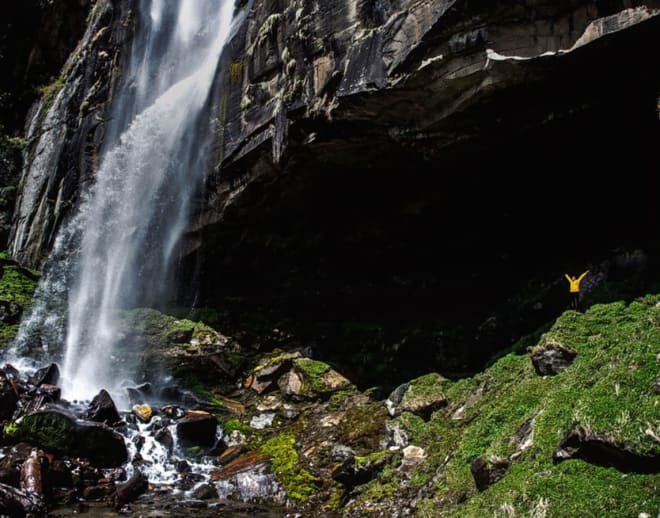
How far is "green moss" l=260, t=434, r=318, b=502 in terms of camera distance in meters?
10.3

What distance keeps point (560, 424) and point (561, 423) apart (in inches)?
0.7

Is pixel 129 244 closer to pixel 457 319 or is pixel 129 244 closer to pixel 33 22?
pixel 457 319

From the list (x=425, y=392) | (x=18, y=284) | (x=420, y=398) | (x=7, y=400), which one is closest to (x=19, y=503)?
(x=7, y=400)

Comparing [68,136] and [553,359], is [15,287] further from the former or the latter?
[553,359]

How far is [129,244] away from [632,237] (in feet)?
56.5

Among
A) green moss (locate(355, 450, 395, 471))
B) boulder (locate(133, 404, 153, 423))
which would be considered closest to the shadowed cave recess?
green moss (locate(355, 450, 395, 471))

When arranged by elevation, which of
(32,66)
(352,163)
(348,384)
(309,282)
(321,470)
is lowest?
(321,470)

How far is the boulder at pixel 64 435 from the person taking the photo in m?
10.8

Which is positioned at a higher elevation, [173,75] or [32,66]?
[32,66]

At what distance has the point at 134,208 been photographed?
70.2 ft

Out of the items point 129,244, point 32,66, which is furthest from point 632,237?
point 32,66

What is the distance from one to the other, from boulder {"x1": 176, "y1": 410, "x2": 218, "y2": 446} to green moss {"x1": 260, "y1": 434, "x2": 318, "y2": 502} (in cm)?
145

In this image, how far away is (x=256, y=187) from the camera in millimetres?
17125

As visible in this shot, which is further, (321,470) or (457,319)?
(457,319)
